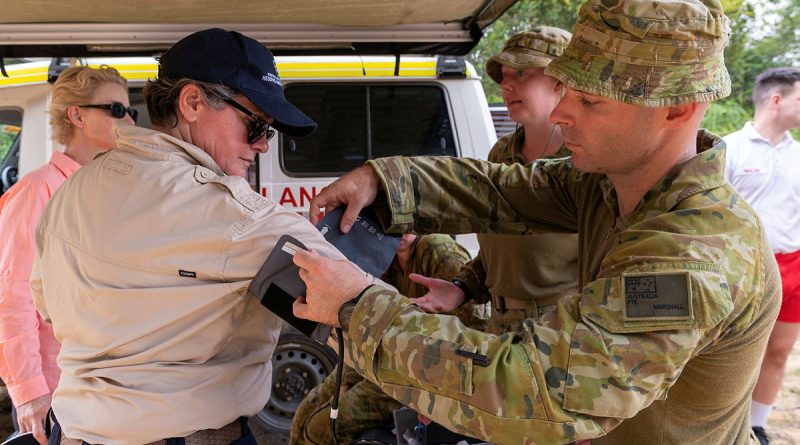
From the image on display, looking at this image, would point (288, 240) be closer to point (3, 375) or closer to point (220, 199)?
point (220, 199)

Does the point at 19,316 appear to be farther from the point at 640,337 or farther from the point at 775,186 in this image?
the point at 775,186

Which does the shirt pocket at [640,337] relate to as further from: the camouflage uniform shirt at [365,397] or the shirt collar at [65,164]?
the shirt collar at [65,164]

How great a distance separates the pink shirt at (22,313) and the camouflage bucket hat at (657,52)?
2.13m

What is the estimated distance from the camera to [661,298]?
4.05 feet

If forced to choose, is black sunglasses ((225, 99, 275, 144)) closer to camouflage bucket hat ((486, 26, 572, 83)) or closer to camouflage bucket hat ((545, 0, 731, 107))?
camouflage bucket hat ((545, 0, 731, 107))

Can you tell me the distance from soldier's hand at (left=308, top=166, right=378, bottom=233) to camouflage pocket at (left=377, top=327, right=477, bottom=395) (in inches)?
24.5

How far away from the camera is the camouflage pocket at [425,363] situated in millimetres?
1273

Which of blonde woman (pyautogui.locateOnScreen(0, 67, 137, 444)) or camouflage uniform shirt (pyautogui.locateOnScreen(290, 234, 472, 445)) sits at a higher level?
blonde woman (pyautogui.locateOnScreen(0, 67, 137, 444))

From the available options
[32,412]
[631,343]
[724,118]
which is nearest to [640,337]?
[631,343]

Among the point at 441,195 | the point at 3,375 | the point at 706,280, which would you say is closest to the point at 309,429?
the point at 3,375

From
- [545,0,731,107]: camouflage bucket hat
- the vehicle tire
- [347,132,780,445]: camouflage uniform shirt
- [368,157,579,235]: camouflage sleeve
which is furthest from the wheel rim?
[545,0,731,107]: camouflage bucket hat

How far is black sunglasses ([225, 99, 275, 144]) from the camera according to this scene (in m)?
1.67

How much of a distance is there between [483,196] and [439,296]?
0.74 m

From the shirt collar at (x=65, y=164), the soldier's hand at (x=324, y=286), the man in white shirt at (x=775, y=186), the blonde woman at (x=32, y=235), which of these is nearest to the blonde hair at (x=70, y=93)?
the blonde woman at (x=32, y=235)
